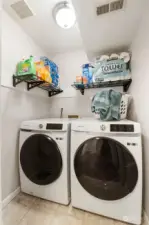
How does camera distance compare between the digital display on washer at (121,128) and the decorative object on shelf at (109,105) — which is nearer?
the digital display on washer at (121,128)

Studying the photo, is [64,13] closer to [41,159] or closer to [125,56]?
[125,56]

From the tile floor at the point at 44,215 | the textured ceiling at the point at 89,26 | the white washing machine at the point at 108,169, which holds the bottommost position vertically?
the tile floor at the point at 44,215

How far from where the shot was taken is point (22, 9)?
135 cm

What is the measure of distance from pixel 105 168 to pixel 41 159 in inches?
26.3

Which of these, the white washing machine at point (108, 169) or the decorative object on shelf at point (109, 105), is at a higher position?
the decorative object on shelf at point (109, 105)

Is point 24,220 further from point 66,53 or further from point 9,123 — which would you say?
point 66,53

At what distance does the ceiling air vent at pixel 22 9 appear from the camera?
1.27 meters

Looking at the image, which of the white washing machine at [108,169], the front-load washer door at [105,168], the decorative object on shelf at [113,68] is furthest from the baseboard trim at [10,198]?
the decorative object on shelf at [113,68]

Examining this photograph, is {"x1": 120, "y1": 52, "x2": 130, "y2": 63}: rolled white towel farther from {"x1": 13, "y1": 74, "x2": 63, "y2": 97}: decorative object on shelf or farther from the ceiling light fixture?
{"x1": 13, "y1": 74, "x2": 63, "y2": 97}: decorative object on shelf

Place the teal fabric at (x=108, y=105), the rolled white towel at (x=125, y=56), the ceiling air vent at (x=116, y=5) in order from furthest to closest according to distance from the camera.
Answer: the rolled white towel at (x=125, y=56), the teal fabric at (x=108, y=105), the ceiling air vent at (x=116, y=5)

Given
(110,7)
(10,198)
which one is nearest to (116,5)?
(110,7)

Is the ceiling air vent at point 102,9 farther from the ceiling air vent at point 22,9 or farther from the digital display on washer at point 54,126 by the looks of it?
the digital display on washer at point 54,126

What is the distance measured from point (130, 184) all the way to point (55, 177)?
2.27 feet

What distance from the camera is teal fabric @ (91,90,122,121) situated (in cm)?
123
